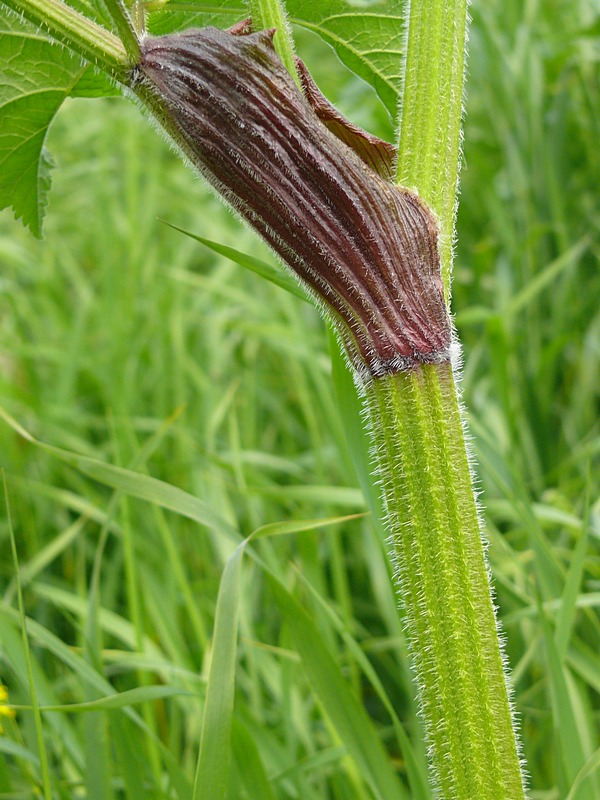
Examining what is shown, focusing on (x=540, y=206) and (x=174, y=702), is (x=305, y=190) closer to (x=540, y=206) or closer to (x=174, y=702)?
(x=174, y=702)

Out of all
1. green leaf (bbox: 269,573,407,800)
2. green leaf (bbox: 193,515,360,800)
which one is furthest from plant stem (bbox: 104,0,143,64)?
green leaf (bbox: 269,573,407,800)

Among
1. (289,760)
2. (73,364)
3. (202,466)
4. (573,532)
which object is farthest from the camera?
(73,364)

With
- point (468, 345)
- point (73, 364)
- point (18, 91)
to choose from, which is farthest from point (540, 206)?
point (18, 91)

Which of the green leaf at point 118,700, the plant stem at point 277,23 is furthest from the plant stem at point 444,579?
the green leaf at point 118,700

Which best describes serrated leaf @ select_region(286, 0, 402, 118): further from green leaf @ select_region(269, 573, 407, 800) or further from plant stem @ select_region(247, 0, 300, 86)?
green leaf @ select_region(269, 573, 407, 800)

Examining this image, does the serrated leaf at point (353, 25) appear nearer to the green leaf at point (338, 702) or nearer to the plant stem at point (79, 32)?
the plant stem at point (79, 32)
